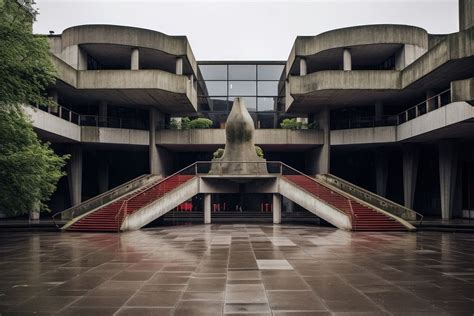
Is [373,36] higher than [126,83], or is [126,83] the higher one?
[373,36]

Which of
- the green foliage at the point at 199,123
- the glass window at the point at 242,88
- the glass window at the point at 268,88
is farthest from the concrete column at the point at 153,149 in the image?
the glass window at the point at 268,88

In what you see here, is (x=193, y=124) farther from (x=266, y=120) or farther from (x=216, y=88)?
(x=266, y=120)

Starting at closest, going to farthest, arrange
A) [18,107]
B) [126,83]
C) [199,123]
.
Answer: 1. [18,107]
2. [126,83]
3. [199,123]

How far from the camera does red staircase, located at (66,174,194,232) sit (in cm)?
2502

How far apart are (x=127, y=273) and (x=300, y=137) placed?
102 ft

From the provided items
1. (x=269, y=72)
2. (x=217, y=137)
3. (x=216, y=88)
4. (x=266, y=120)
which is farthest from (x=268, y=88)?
(x=217, y=137)

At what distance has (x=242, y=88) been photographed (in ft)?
169

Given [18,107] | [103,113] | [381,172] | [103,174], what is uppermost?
[103,113]

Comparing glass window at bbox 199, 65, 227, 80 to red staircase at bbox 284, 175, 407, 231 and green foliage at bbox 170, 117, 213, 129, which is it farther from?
red staircase at bbox 284, 175, 407, 231

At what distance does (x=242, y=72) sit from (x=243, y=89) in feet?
7.16

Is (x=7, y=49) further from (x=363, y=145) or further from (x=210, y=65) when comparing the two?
→ (x=210, y=65)

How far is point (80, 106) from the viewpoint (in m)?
41.6

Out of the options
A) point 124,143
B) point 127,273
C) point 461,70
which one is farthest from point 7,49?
point 461,70

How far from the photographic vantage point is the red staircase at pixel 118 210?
82.1 feet
